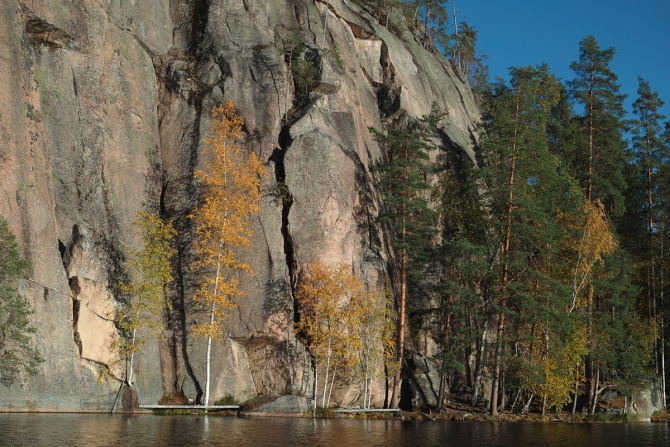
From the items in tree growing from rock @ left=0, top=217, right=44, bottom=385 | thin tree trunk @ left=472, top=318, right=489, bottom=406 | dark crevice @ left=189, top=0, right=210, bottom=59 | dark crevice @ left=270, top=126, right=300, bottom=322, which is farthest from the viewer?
dark crevice @ left=189, top=0, right=210, bottom=59

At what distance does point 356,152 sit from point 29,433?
98.8 feet

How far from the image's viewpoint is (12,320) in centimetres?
2750

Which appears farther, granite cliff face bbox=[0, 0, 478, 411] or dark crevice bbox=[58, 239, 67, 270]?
dark crevice bbox=[58, 239, 67, 270]

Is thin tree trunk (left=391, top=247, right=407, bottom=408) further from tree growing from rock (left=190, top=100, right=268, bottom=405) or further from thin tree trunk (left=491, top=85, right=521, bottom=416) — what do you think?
tree growing from rock (left=190, top=100, right=268, bottom=405)

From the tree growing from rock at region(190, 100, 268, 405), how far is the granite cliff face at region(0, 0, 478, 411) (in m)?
1.03

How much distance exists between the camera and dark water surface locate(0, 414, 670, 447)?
19.4 m

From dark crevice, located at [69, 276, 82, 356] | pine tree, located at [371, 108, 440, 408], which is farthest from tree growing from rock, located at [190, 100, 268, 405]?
pine tree, located at [371, 108, 440, 408]

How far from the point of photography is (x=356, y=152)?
4509cm

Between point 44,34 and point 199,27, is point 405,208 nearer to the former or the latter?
point 199,27

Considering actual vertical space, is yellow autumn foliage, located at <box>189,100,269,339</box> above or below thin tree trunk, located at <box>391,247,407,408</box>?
above

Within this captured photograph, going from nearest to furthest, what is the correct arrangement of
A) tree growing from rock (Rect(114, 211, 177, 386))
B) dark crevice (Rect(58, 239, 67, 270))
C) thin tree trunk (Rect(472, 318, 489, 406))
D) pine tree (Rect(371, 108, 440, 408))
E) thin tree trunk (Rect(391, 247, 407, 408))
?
dark crevice (Rect(58, 239, 67, 270)) → tree growing from rock (Rect(114, 211, 177, 386)) → thin tree trunk (Rect(391, 247, 407, 408)) → pine tree (Rect(371, 108, 440, 408)) → thin tree trunk (Rect(472, 318, 489, 406))

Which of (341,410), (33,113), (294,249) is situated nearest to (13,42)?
(33,113)

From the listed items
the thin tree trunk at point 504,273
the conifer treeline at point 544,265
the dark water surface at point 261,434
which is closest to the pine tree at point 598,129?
the conifer treeline at point 544,265

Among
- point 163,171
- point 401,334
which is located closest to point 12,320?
point 163,171
